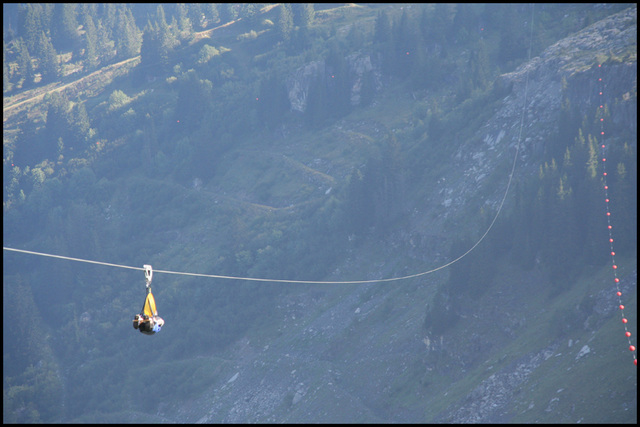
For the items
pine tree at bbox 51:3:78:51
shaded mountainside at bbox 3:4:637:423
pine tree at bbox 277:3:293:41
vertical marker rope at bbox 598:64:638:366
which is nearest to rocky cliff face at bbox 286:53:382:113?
shaded mountainside at bbox 3:4:637:423

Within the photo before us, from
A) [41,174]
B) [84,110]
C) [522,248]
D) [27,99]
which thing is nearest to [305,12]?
[84,110]

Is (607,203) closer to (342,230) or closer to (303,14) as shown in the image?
(342,230)

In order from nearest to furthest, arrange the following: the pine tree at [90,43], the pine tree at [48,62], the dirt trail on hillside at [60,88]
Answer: the dirt trail on hillside at [60,88] → the pine tree at [48,62] → the pine tree at [90,43]

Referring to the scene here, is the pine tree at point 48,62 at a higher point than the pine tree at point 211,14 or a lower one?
lower

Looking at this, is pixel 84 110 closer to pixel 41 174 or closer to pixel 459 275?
pixel 41 174

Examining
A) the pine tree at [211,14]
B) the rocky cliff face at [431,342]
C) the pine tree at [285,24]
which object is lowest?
the rocky cliff face at [431,342]

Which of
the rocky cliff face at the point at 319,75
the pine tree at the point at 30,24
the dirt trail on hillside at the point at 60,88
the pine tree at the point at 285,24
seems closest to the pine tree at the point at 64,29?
the pine tree at the point at 30,24

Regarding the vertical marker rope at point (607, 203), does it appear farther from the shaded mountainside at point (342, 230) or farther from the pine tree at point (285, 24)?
the pine tree at point (285, 24)

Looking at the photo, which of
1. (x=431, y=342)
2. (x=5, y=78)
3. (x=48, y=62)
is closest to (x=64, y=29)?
(x=48, y=62)

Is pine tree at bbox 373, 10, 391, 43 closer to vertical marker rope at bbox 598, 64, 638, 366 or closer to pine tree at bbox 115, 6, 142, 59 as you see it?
vertical marker rope at bbox 598, 64, 638, 366
